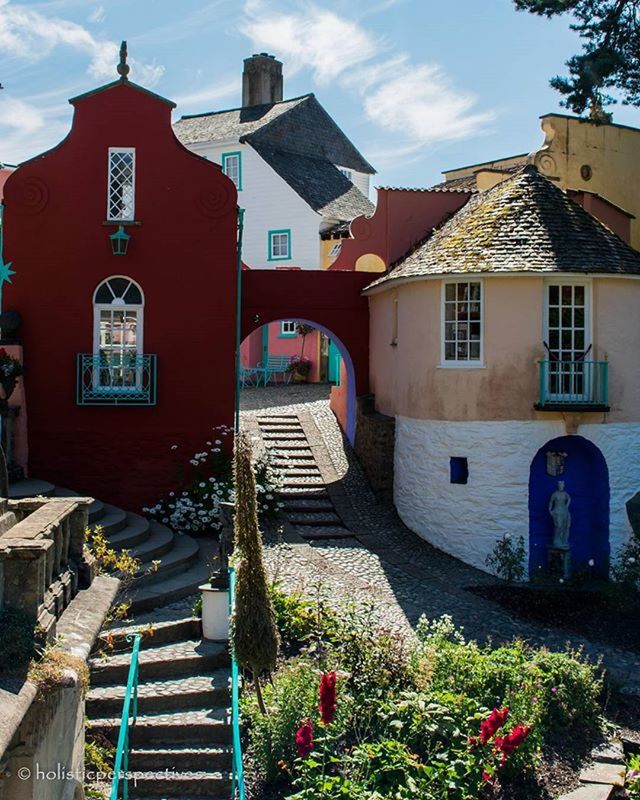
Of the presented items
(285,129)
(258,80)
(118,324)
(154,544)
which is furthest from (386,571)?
(258,80)

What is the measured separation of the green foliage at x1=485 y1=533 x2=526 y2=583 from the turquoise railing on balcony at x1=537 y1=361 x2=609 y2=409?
8.30 feet

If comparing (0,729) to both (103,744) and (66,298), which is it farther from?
(66,298)

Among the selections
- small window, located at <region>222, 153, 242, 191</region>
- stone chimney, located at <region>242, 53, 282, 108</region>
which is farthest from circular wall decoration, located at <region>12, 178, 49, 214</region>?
stone chimney, located at <region>242, 53, 282, 108</region>

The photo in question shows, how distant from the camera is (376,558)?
15.9 meters

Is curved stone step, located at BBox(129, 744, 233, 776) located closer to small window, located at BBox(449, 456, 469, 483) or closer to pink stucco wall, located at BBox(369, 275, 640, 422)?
small window, located at BBox(449, 456, 469, 483)

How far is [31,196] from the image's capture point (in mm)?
17109

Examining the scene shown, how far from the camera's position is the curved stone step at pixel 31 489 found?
1466cm

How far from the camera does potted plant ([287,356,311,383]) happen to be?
31344 mm

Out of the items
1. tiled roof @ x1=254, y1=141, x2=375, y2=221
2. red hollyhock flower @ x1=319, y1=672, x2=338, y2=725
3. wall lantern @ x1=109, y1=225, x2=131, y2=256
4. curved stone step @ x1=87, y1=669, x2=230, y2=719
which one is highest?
tiled roof @ x1=254, y1=141, x2=375, y2=221

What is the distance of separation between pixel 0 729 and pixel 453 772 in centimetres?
547

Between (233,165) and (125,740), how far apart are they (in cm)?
2752

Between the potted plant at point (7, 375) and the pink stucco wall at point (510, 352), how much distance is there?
278 inches

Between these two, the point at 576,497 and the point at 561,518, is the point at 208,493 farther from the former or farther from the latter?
the point at 576,497

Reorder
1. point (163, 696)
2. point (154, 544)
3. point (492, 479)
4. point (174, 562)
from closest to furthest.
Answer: point (163, 696) < point (174, 562) < point (154, 544) < point (492, 479)
